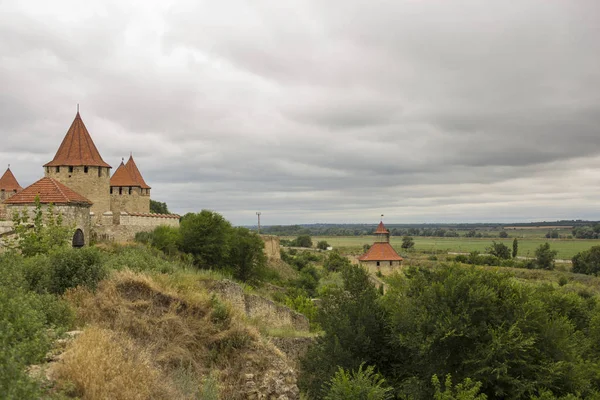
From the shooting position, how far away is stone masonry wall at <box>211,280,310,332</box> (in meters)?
15.4

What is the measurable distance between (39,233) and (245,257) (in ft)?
75.6

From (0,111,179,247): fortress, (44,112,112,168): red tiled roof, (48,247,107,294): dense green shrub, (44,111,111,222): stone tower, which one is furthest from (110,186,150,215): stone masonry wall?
(48,247,107,294): dense green shrub

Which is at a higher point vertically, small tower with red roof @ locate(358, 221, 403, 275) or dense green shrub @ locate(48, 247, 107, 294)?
dense green shrub @ locate(48, 247, 107, 294)

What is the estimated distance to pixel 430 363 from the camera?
12.3 m

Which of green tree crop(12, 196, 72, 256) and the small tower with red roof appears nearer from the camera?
green tree crop(12, 196, 72, 256)

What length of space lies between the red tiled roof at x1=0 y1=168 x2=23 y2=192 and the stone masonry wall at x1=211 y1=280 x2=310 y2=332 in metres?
33.8

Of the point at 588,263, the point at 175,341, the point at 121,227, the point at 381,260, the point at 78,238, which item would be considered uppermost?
the point at 121,227

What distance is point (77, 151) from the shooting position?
91.8 ft

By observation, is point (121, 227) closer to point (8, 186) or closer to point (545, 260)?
point (8, 186)

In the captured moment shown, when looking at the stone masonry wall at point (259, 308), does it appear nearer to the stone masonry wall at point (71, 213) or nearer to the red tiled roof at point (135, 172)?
→ the stone masonry wall at point (71, 213)

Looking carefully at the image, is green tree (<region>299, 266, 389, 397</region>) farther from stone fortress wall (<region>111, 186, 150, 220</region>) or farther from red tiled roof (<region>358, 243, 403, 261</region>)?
red tiled roof (<region>358, 243, 403, 261</region>)

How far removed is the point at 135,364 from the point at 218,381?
2.82 m

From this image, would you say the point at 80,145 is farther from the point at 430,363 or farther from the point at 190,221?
the point at 430,363

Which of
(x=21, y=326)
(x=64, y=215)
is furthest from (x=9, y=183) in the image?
(x=21, y=326)
